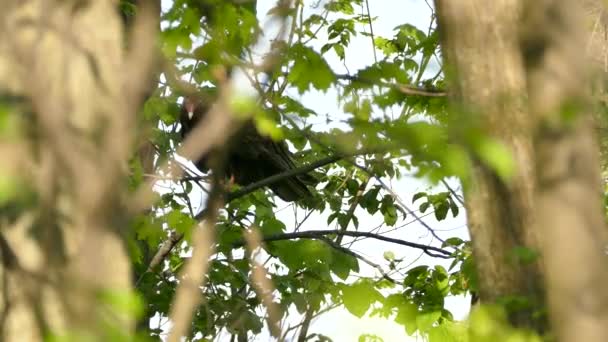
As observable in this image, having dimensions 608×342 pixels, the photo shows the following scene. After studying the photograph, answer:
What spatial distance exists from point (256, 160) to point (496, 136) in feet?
17.6

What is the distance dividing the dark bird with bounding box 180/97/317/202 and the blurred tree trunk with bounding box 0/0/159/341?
481cm

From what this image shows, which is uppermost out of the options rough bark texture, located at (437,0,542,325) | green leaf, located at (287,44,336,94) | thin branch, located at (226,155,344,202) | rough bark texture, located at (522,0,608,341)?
thin branch, located at (226,155,344,202)

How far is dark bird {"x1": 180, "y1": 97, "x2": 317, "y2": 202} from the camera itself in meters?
7.65

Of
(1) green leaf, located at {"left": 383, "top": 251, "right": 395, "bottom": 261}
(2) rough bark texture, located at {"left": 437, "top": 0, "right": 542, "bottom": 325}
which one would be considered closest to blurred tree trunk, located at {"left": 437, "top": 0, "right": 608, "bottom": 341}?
(2) rough bark texture, located at {"left": 437, "top": 0, "right": 542, "bottom": 325}

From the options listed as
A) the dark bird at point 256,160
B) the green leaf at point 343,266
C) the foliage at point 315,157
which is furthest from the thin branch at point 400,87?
the dark bird at point 256,160

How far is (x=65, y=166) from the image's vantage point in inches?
69.4

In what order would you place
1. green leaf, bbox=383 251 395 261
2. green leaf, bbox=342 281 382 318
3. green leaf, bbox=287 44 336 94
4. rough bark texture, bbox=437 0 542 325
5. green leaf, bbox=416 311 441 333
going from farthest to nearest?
green leaf, bbox=383 251 395 261, green leaf, bbox=342 281 382 318, green leaf, bbox=416 311 441 333, green leaf, bbox=287 44 336 94, rough bark texture, bbox=437 0 542 325

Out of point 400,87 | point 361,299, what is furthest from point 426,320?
point 400,87

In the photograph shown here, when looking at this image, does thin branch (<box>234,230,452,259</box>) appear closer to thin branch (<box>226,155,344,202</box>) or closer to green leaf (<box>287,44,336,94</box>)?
thin branch (<box>226,155,344,202</box>)

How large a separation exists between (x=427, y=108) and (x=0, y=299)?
105 inches

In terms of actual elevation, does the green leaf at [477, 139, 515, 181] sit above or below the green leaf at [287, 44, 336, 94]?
below

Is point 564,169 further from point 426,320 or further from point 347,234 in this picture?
point 347,234

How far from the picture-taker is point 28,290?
2.36 metres

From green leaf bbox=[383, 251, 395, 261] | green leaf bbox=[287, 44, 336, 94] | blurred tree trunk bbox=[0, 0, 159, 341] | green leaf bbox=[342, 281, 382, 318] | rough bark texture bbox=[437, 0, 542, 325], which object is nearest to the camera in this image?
blurred tree trunk bbox=[0, 0, 159, 341]
